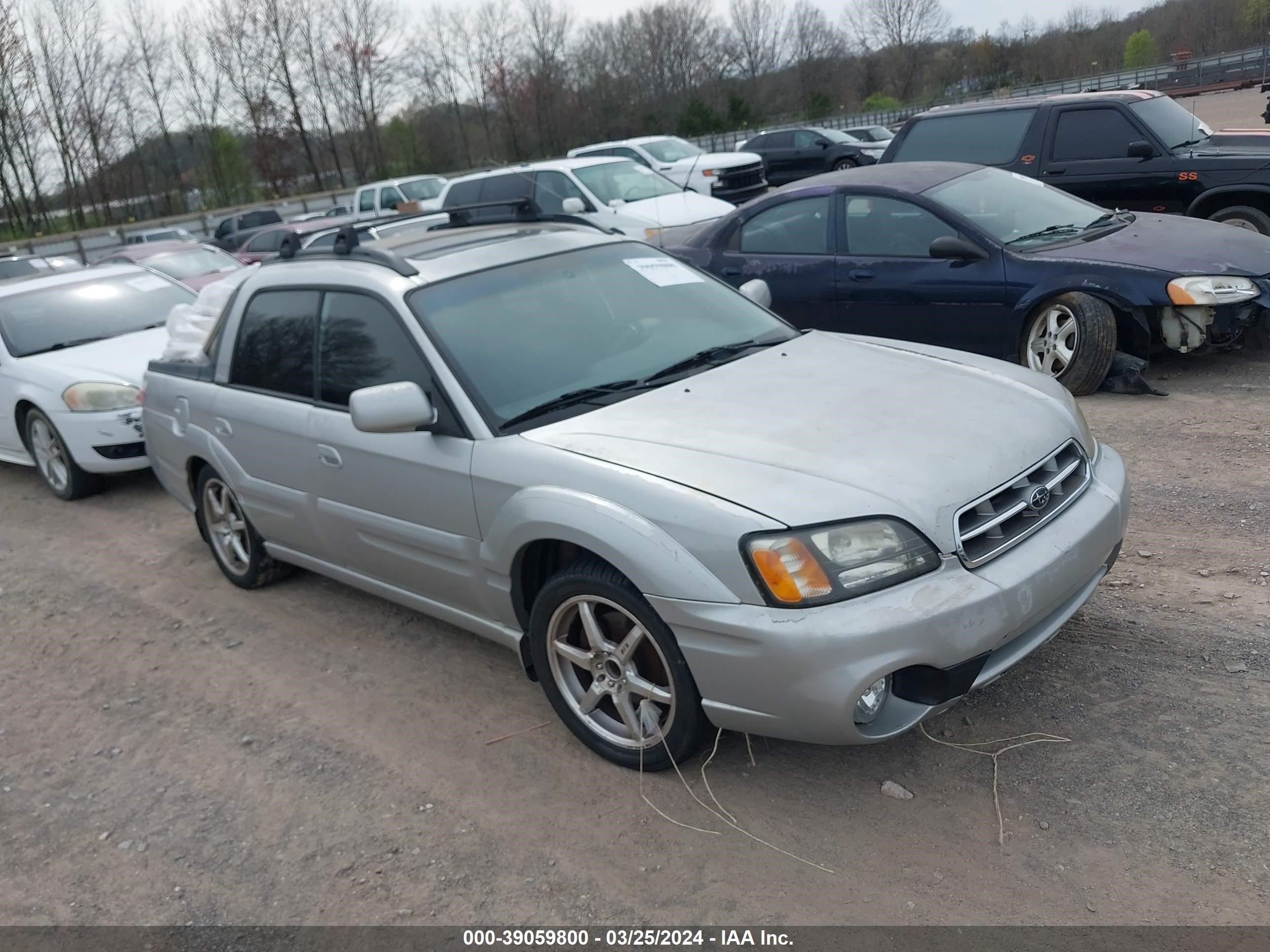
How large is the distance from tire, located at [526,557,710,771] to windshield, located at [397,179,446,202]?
2134 cm

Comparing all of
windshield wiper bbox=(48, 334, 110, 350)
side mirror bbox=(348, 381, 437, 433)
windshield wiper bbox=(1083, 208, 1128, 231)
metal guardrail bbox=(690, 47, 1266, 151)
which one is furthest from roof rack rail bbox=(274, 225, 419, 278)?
metal guardrail bbox=(690, 47, 1266, 151)

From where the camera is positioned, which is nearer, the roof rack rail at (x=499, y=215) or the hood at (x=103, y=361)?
the roof rack rail at (x=499, y=215)

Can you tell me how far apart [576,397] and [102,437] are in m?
5.02

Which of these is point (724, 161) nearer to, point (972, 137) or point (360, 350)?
point (972, 137)

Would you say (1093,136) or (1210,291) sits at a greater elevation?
(1093,136)

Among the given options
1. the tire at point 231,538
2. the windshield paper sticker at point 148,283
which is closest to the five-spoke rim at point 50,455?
the windshield paper sticker at point 148,283

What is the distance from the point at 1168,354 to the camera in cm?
730

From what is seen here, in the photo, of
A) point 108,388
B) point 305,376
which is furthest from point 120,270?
point 305,376

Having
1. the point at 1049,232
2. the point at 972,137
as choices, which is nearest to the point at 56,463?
the point at 1049,232

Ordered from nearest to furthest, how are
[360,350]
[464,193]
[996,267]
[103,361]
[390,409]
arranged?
[390,409], [360,350], [996,267], [103,361], [464,193]

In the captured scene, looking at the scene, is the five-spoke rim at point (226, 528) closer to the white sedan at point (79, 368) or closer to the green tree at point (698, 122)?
the white sedan at point (79, 368)

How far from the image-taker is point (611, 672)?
340cm

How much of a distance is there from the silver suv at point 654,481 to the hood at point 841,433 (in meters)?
0.01

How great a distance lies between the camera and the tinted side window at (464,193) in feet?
48.3
